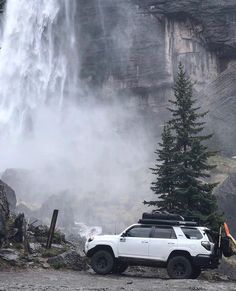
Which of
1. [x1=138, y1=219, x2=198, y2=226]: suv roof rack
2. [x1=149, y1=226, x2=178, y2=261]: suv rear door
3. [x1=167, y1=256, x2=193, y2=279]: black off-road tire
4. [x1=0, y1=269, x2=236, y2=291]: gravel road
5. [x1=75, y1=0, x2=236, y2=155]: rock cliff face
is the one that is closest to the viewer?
[x1=0, y1=269, x2=236, y2=291]: gravel road

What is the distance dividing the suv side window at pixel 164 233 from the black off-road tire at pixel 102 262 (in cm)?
169

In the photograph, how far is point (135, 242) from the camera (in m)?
14.7

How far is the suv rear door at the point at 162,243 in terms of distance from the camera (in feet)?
46.8

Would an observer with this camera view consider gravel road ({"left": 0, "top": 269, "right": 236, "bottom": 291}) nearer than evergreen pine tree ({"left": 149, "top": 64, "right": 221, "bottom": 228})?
Yes

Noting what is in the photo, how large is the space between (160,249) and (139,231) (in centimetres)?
Result: 98

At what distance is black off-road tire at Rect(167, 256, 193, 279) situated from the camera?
14.0 m

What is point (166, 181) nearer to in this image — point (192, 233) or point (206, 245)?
point (192, 233)

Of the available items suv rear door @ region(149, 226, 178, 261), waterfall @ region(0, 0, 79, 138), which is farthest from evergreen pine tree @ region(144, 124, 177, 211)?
waterfall @ region(0, 0, 79, 138)

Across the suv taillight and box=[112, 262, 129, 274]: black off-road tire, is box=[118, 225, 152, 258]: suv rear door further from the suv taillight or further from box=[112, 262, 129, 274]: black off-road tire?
the suv taillight

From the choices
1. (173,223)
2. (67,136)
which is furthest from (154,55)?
(173,223)

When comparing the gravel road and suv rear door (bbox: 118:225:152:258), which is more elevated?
suv rear door (bbox: 118:225:152:258)

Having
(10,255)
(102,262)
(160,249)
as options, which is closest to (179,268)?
(160,249)

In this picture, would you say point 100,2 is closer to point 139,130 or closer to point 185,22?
point 185,22

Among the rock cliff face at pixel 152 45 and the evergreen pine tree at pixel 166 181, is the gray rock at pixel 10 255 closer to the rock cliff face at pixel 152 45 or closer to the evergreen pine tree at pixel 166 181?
the evergreen pine tree at pixel 166 181
